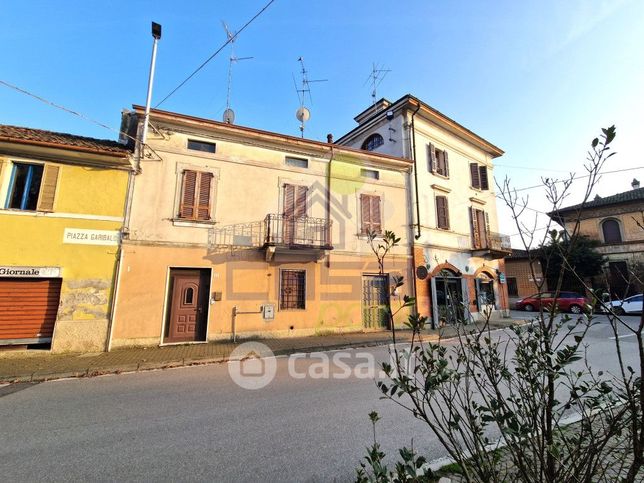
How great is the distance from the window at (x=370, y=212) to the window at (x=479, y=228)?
5897 millimetres

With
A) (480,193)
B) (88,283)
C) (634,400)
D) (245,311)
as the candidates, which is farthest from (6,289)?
(480,193)

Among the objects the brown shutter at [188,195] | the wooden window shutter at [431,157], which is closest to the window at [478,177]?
the wooden window shutter at [431,157]

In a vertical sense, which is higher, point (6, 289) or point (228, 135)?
point (228, 135)

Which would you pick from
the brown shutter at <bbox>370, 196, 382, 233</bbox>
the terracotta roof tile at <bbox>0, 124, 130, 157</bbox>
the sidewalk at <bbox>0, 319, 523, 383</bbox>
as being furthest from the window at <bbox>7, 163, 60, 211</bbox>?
the brown shutter at <bbox>370, 196, 382, 233</bbox>

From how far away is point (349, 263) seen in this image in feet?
39.2

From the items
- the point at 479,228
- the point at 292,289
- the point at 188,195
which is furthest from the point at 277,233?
the point at 479,228

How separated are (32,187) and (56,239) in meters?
1.67

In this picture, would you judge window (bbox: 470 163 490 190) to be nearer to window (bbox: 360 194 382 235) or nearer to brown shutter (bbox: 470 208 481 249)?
brown shutter (bbox: 470 208 481 249)

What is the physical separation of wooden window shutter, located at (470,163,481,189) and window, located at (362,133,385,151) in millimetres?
5128

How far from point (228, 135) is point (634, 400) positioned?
1148 cm

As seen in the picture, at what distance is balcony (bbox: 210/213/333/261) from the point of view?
10227 millimetres

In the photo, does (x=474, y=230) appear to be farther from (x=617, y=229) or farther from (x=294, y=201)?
(x=617, y=229)

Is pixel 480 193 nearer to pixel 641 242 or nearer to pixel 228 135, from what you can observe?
pixel 228 135

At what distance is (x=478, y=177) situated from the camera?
16.4 meters
